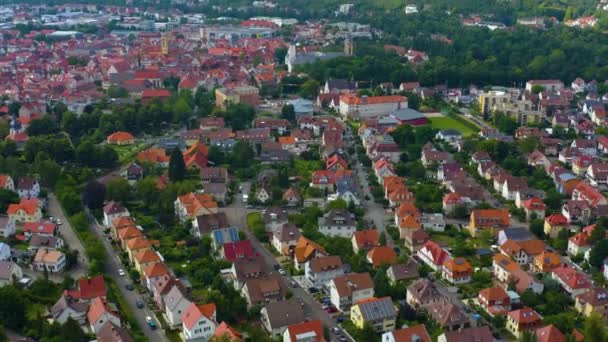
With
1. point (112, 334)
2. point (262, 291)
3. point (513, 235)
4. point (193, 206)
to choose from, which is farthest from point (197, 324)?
point (513, 235)

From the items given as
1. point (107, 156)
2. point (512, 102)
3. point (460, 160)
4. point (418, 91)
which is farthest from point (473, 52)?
point (107, 156)

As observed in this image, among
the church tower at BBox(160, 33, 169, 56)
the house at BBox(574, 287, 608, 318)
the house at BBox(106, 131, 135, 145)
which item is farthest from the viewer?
the church tower at BBox(160, 33, 169, 56)

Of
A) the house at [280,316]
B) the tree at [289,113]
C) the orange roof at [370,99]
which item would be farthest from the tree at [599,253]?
the orange roof at [370,99]

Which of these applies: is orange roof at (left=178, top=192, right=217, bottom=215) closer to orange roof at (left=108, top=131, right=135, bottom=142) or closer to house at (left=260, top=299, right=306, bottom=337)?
house at (left=260, top=299, right=306, bottom=337)

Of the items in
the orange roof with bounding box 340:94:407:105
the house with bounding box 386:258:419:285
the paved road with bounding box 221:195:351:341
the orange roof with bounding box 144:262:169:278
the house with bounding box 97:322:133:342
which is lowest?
the paved road with bounding box 221:195:351:341

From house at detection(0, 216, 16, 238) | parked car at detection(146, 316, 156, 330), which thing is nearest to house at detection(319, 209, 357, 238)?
parked car at detection(146, 316, 156, 330)

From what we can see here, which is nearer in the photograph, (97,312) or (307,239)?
(97,312)

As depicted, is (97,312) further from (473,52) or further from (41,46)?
(41,46)
